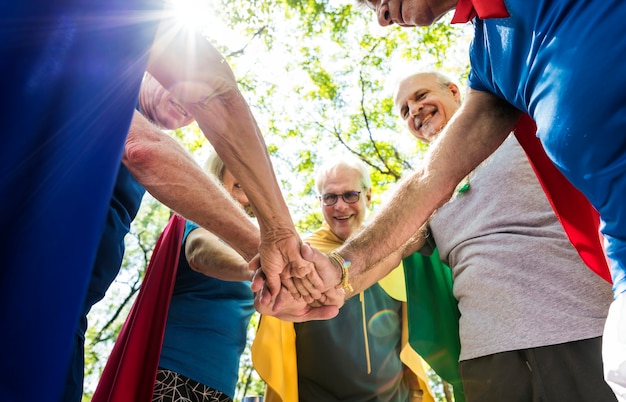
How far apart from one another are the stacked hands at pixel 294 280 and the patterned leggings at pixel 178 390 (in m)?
0.50

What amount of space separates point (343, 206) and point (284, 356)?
44.2 inches

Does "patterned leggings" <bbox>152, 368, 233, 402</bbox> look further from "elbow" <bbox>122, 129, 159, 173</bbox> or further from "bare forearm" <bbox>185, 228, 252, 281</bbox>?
"elbow" <bbox>122, 129, 159, 173</bbox>

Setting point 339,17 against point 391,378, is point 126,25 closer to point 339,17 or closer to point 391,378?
point 391,378

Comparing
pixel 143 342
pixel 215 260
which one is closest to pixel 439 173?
pixel 215 260

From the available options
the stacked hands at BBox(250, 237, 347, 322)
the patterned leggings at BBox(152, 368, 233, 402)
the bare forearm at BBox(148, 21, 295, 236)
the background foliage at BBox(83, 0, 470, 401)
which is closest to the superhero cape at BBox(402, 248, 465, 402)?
the stacked hands at BBox(250, 237, 347, 322)

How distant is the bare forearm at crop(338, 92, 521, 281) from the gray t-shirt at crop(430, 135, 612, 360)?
1.51 ft

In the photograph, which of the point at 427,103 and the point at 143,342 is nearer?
the point at 143,342

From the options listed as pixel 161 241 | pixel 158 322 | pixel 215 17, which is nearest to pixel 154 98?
pixel 161 241

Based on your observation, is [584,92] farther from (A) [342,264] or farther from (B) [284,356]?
(B) [284,356]

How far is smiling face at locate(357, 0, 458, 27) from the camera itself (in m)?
1.96

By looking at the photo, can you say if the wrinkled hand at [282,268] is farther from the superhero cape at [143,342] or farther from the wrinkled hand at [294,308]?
the superhero cape at [143,342]

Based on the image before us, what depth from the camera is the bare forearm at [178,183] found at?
2.17 metres

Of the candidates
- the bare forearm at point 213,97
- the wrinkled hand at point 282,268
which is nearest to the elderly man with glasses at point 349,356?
the wrinkled hand at point 282,268

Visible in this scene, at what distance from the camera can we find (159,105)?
2619mm
